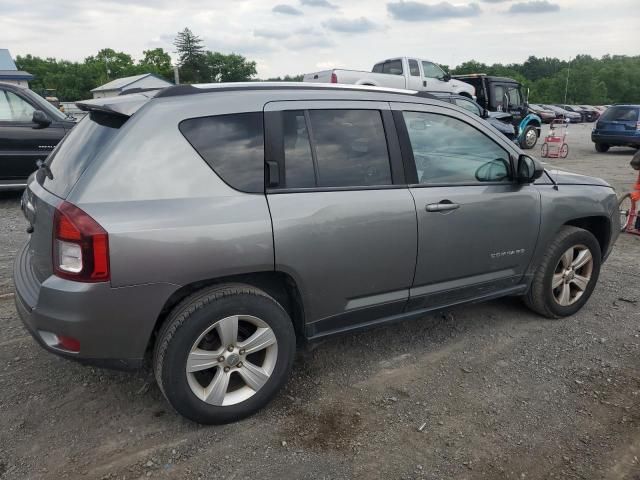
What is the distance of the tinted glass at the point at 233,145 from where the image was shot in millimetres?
2539

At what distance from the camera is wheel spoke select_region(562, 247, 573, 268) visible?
12.9ft

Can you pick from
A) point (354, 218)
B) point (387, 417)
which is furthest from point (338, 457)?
point (354, 218)

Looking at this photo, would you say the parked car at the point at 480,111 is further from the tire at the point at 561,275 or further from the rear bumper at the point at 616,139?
the tire at the point at 561,275

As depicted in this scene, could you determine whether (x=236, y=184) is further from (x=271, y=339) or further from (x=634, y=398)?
(x=634, y=398)

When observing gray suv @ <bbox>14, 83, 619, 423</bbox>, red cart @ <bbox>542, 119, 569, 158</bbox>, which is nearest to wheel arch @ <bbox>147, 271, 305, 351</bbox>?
gray suv @ <bbox>14, 83, 619, 423</bbox>

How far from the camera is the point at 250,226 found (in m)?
2.53

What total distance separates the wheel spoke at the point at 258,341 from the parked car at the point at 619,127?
17736 millimetres

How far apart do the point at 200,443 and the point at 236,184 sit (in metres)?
1.35

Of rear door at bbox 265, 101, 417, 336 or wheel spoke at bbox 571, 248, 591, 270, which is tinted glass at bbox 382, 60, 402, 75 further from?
rear door at bbox 265, 101, 417, 336

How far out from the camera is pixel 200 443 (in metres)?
2.58

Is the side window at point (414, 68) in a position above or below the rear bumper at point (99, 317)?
above

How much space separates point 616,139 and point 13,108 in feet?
57.1

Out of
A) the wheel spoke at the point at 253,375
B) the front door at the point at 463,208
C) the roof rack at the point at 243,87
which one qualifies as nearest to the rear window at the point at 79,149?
the roof rack at the point at 243,87

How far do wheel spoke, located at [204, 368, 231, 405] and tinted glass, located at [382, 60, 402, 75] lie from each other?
16.3m
